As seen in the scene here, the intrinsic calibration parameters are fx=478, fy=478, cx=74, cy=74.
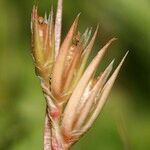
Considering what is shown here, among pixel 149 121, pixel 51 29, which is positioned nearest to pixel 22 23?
pixel 149 121

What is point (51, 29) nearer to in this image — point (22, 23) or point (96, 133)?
point (96, 133)

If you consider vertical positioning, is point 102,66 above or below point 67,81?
below

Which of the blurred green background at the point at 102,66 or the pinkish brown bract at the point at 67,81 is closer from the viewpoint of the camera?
the pinkish brown bract at the point at 67,81

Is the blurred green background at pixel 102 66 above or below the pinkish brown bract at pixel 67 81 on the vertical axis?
below

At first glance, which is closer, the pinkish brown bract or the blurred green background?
the pinkish brown bract

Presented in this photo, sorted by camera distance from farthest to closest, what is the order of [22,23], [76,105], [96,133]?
[22,23], [96,133], [76,105]

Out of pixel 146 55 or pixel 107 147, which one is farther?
pixel 146 55

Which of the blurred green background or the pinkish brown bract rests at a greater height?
the pinkish brown bract

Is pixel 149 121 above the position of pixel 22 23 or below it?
below
